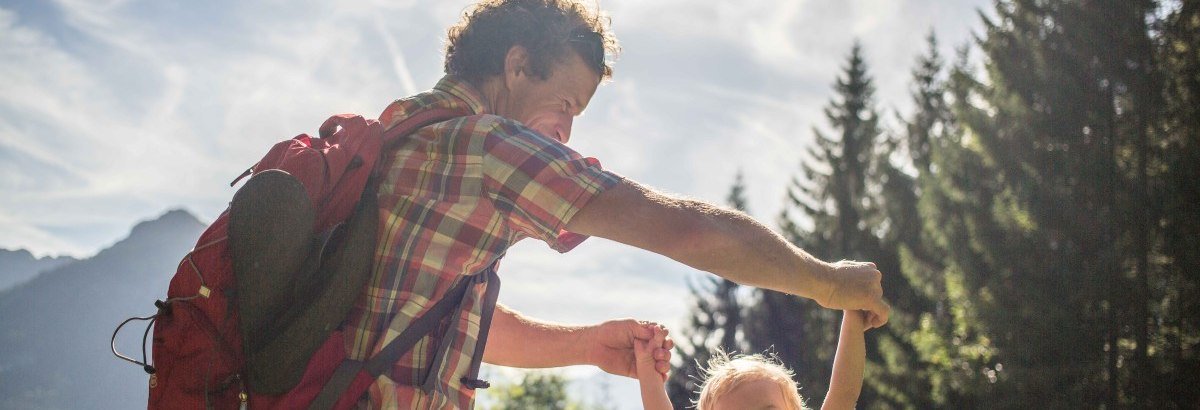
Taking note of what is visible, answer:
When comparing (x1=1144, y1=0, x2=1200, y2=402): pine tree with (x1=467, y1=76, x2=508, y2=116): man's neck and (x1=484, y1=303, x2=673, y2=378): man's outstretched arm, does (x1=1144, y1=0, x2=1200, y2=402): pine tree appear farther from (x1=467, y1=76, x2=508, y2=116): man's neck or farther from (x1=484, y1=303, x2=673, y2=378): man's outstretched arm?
(x1=467, y1=76, x2=508, y2=116): man's neck

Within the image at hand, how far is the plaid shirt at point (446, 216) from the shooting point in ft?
5.27

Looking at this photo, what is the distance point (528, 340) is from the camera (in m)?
2.43

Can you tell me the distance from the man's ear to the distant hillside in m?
3.72

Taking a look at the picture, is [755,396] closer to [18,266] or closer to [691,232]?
[691,232]

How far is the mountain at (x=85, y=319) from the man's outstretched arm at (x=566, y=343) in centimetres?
199

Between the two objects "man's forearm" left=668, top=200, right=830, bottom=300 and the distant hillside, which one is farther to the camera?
the distant hillside

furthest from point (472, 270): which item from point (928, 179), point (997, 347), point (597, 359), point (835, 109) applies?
point (835, 109)

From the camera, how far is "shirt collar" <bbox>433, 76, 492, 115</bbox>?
189 cm

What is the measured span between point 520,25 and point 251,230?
0.81 meters

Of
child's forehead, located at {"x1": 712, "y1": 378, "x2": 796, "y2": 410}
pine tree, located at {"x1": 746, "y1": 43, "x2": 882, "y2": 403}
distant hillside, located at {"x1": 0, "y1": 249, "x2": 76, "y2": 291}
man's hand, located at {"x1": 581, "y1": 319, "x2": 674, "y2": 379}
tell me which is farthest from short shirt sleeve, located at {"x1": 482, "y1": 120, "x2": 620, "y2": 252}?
pine tree, located at {"x1": 746, "y1": 43, "x2": 882, "y2": 403}

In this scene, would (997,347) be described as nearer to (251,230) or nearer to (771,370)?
(771,370)

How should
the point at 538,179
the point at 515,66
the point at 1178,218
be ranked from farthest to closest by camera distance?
the point at 1178,218 → the point at 515,66 → the point at 538,179

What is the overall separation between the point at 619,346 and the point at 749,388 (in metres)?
0.48

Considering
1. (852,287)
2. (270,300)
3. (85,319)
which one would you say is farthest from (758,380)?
(85,319)
